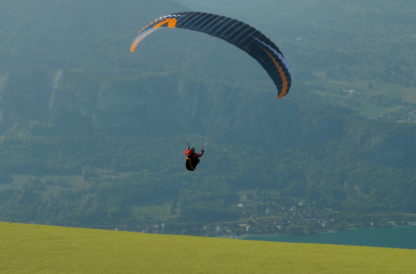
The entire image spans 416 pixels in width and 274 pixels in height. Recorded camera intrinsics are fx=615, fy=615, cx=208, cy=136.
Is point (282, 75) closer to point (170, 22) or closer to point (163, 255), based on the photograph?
point (170, 22)

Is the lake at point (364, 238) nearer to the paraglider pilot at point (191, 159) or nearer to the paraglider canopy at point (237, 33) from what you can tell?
the paraglider pilot at point (191, 159)

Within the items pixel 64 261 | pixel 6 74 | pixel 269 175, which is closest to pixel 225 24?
pixel 64 261

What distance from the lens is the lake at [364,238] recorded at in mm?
118438

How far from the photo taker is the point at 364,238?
126 metres

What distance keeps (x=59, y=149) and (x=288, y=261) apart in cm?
16932

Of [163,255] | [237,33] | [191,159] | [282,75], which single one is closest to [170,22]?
[237,33]

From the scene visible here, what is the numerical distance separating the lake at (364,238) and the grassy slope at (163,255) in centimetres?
9813

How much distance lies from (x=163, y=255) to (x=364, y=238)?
115 meters

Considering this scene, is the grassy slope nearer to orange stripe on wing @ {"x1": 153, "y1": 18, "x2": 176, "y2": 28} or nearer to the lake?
orange stripe on wing @ {"x1": 153, "y1": 18, "x2": 176, "y2": 28}

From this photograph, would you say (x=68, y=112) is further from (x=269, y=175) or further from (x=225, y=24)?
(x=225, y=24)

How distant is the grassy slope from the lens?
15633mm

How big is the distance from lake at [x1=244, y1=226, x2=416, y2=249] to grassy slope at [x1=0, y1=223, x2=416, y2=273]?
322 ft

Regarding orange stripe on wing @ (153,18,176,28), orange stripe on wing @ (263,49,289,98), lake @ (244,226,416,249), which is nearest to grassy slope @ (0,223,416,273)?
orange stripe on wing @ (263,49,289,98)

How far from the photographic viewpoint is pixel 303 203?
174625 millimetres
